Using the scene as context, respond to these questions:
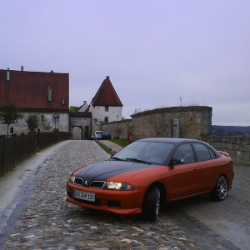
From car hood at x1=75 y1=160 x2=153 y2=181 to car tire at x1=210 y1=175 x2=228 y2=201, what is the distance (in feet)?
7.26

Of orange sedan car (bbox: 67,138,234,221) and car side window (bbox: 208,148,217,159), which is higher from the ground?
car side window (bbox: 208,148,217,159)

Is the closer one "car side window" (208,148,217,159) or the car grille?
the car grille

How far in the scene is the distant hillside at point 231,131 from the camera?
1421 centimetres

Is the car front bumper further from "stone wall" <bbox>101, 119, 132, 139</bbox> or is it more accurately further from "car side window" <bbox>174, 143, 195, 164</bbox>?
"stone wall" <bbox>101, 119, 132, 139</bbox>

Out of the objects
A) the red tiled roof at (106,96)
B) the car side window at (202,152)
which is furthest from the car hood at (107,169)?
the red tiled roof at (106,96)

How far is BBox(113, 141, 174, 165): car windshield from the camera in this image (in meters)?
6.50

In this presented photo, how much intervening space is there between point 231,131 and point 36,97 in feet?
176

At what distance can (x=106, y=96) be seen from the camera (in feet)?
242

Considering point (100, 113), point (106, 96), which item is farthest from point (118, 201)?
point (106, 96)

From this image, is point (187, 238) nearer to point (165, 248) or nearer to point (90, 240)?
point (165, 248)

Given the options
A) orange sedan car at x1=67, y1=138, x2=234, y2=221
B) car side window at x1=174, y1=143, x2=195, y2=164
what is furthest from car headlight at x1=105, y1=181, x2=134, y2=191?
car side window at x1=174, y1=143, x2=195, y2=164

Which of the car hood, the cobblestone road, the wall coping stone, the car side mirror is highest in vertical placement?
the wall coping stone

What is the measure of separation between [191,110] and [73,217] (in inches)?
472

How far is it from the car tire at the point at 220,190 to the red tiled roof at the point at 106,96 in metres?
65.3
